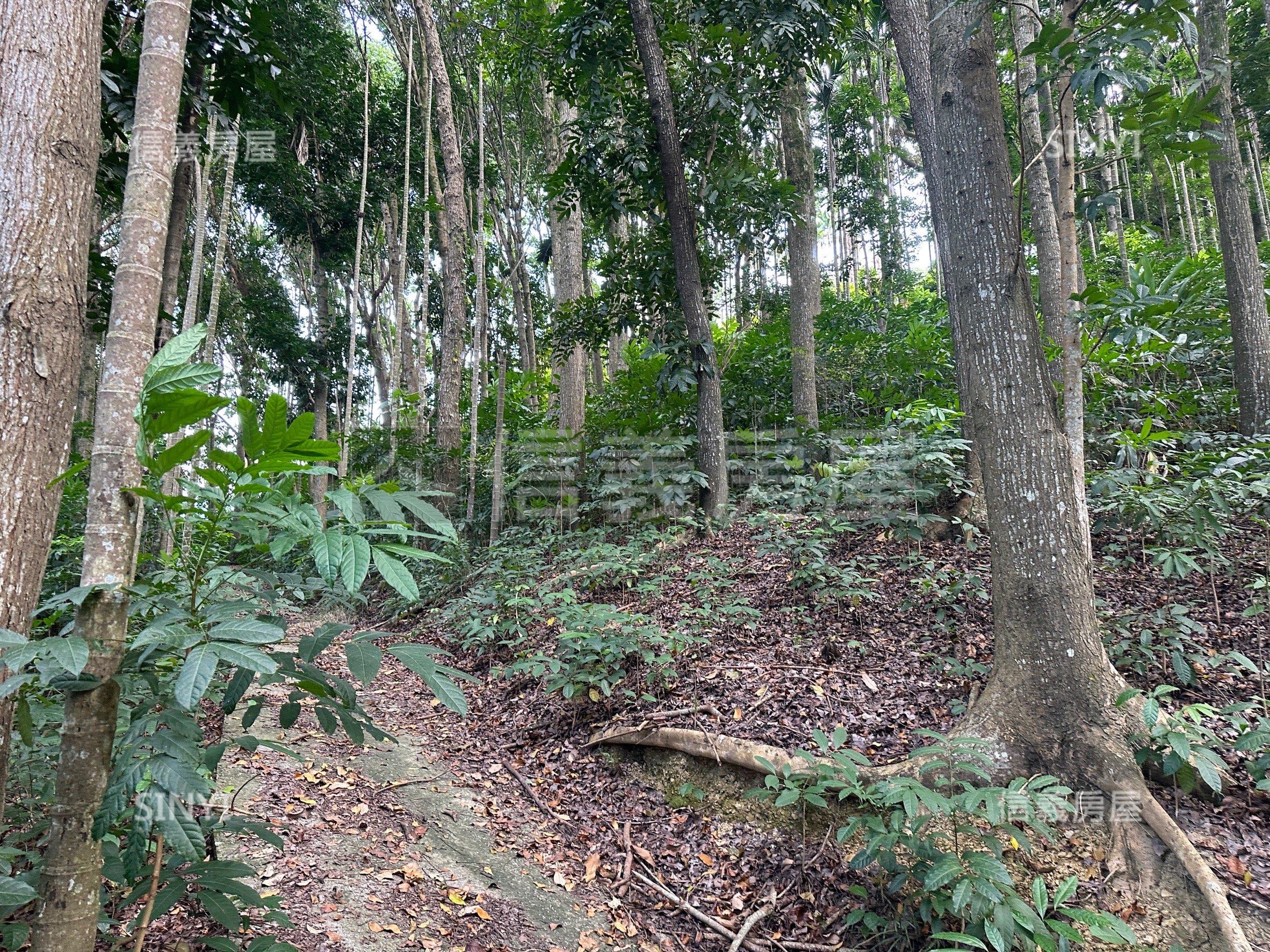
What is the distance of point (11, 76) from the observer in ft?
5.66

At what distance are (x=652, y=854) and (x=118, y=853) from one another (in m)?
2.47

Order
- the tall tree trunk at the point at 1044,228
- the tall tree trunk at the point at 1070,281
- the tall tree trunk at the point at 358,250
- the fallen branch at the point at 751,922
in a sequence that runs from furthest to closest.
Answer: the tall tree trunk at the point at 358,250 < the tall tree trunk at the point at 1044,228 < the tall tree trunk at the point at 1070,281 < the fallen branch at the point at 751,922

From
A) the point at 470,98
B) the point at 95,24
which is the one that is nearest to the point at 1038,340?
the point at 95,24

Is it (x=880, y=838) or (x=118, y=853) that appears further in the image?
(x=880, y=838)

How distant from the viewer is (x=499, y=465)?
841 cm

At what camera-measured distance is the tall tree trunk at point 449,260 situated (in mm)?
9578

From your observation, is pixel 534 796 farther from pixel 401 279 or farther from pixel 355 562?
pixel 401 279

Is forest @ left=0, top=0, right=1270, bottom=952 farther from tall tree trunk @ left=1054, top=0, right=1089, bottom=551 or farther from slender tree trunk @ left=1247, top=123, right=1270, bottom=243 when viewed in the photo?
slender tree trunk @ left=1247, top=123, right=1270, bottom=243

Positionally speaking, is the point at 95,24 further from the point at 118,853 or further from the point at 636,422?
the point at 636,422

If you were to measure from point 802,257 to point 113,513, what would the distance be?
8704 mm

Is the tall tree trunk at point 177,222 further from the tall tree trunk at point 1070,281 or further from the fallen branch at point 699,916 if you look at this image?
the tall tree trunk at point 1070,281

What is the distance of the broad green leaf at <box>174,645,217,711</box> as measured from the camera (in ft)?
3.62

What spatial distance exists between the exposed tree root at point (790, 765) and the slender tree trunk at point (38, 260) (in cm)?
284

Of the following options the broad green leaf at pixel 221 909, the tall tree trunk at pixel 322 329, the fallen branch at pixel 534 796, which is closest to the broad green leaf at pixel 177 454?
the broad green leaf at pixel 221 909
